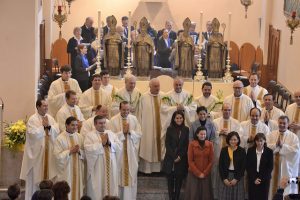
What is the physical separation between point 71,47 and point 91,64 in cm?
89

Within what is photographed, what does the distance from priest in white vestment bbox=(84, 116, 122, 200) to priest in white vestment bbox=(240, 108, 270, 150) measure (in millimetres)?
2106

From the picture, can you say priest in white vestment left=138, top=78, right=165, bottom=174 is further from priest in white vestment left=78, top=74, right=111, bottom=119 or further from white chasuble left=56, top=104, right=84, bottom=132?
white chasuble left=56, top=104, right=84, bottom=132

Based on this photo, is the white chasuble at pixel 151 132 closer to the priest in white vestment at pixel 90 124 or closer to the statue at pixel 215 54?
the priest in white vestment at pixel 90 124

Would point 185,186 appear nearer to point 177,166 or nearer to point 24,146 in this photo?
point 177,166

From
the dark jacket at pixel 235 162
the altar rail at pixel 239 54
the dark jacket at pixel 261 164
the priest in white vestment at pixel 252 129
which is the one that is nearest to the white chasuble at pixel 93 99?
the priest in white vestment at pixel 252 129

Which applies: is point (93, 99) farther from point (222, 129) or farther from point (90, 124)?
point (222, 129)

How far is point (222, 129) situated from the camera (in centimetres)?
1403

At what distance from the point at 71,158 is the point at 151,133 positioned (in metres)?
1.98

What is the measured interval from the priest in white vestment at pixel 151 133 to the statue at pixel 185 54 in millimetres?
1674

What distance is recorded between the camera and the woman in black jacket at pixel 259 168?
523 inches

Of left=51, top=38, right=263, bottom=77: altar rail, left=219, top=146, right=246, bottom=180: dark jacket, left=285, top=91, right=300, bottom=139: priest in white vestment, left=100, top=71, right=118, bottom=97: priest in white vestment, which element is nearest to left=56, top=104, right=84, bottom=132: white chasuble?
left=100, top=71, right=118, bottom=97: priest in white vestment

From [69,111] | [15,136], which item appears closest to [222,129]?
[69,111]

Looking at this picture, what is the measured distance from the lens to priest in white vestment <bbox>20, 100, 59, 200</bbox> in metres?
13.8

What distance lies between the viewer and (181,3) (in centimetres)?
2472
